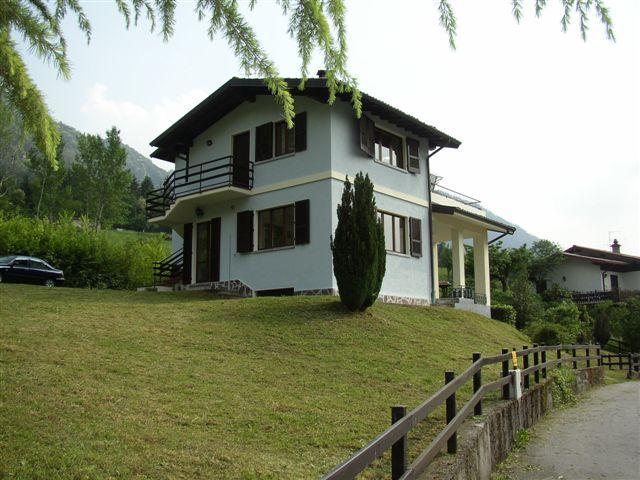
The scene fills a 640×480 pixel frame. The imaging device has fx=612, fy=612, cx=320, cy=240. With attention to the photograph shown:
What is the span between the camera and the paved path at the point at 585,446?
7387mm

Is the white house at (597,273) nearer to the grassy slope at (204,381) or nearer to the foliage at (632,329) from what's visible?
the foliage at (632,329)

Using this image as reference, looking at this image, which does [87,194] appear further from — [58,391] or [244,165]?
[58,391]

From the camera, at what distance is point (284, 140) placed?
21.1 m

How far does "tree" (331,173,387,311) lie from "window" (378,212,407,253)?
14.5 ft

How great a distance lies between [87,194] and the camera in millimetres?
58188

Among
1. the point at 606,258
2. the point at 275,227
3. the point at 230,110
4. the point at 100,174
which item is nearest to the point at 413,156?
the point at 275,227

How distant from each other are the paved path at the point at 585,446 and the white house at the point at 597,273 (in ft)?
132

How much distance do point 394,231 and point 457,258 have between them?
4.77 meters

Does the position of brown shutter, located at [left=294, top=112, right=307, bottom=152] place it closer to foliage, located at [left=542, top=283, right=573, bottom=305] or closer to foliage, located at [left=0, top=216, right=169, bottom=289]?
foliage, located at [left=0, top=216, right=169, bottom=289]

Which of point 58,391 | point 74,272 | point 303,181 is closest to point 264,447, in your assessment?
point 58,391

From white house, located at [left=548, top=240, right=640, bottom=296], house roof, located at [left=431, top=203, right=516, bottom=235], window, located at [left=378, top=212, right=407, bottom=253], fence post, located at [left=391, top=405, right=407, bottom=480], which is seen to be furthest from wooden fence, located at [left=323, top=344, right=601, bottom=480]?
white house, located at [left=548, top=240, right=640, bottom=296]

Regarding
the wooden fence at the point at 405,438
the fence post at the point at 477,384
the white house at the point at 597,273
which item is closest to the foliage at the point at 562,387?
the wooden fence at the point at 405,438

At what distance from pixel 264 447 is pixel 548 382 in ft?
25.7

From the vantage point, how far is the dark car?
2258cm
